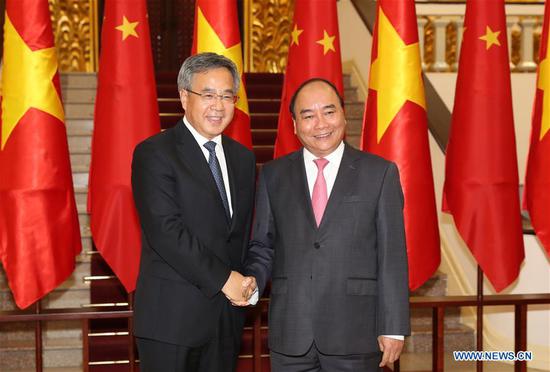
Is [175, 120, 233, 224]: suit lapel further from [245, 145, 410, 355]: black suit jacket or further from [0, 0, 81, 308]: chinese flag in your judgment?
[0, 0, 81, 308]: chinese flag

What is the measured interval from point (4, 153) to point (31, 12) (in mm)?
575

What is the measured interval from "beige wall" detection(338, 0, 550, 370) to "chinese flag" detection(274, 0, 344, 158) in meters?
1.77

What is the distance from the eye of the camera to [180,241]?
7.82ft

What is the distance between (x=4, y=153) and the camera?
3.21 metres

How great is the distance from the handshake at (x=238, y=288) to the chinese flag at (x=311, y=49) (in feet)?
4.38

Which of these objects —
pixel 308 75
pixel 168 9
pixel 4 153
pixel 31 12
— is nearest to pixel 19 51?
pixel 31 12

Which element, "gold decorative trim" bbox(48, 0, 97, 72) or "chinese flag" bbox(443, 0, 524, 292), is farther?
"gold decorative trim" bbox(48, 0, 97, 72)

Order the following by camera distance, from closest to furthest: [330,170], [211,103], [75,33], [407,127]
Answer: [211,103] → [330,170] → [407,127] → [75,33]

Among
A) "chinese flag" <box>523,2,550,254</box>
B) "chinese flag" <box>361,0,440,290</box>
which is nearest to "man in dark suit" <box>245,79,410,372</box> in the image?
"chinese flag" <box>361,0,440,290</box>

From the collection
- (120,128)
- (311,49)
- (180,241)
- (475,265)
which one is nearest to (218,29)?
(311,49)

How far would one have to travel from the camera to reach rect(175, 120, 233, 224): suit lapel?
8.18 feet

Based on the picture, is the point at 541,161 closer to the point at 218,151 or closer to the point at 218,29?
the point at 218,29

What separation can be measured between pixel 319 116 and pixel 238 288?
59 centimetres

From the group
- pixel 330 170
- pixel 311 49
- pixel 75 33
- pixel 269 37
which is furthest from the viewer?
pixel 269 37
